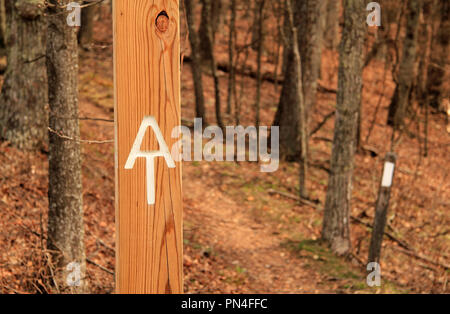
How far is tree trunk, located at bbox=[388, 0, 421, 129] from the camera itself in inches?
637

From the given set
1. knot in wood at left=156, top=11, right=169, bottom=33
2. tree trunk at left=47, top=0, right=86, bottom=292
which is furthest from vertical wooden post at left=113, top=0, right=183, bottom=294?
tree trunk at left=47, top=0, right=86, bottom=292

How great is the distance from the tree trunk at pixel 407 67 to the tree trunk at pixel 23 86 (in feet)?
36.8

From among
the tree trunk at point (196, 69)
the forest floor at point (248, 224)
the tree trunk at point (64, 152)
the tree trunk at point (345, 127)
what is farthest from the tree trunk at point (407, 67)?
the tree trunk at point (64, 152)

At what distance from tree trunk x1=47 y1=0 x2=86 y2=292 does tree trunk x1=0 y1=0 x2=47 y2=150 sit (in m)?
3.59

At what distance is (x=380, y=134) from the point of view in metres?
16.9

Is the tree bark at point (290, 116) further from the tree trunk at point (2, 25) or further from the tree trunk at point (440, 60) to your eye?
the tree trunk at point (2, 25)

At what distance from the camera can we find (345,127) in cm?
838

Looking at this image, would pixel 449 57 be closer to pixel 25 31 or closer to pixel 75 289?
pixel 25 31

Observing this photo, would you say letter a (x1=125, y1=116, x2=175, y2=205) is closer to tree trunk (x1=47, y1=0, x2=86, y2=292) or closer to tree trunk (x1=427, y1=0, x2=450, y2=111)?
tree trunk (x1=47, y1=0, x2=86, y2=292)

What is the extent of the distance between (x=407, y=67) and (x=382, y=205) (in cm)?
1050

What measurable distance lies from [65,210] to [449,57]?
1628cm

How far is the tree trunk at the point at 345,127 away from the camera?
8.12 meters
